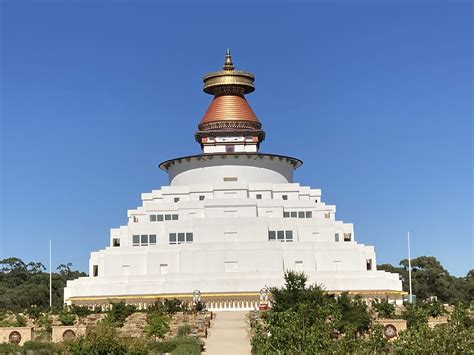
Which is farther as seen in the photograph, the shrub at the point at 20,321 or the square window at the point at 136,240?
the square window at the point at 136,240

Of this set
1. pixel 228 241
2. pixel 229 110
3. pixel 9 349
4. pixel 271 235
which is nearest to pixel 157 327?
pixel 9 349

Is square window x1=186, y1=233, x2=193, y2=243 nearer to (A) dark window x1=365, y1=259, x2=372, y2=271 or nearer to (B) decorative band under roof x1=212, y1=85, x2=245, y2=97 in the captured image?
(A) dark window x1=365, y1=259, x2=372, y2=271

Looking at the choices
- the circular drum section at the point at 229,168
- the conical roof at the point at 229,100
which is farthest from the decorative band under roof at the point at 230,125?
the circular drum section at the point at 229,168

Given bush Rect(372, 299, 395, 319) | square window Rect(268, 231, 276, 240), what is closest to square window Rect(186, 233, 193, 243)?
square window Rect(268, 231, 276, 240)

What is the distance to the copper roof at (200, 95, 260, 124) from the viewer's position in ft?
225

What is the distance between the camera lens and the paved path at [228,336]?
37.1m

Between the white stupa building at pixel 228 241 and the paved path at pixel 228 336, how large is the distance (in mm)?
6072

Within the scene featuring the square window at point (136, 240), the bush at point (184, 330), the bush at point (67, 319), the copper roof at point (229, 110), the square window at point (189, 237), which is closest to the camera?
the bush at point (184, 330)

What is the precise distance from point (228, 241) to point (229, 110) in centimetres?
1441

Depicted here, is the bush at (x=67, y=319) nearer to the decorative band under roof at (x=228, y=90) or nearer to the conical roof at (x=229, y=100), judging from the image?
the conical roof at (x=229, y=100)

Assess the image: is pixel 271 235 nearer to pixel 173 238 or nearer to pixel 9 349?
pixel 173 238

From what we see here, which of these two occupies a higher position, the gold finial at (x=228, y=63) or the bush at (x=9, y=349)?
the gold finial at (x=228, y=63)

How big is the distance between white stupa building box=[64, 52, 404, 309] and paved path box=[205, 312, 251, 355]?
607cm

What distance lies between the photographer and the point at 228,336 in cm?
4081
